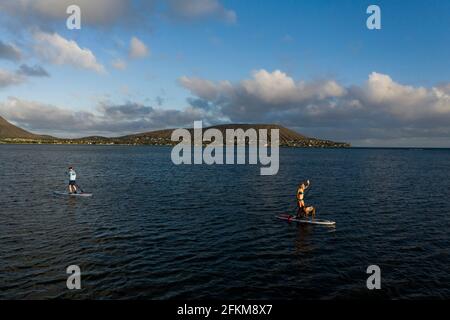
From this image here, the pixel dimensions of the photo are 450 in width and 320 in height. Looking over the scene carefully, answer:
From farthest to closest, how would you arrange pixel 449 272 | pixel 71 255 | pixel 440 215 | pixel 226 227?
pixel 440 215 → pixel 226 227 → pixel 71 255 → pixel 449 272

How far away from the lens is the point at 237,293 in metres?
19.4
